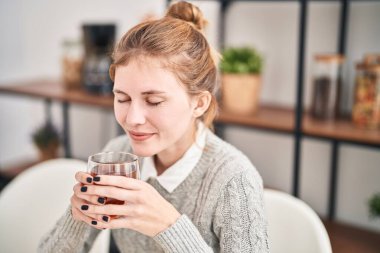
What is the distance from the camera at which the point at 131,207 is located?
872mm

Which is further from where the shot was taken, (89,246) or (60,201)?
(60,201)

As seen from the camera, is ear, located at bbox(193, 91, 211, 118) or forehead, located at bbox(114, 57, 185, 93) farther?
ear, located at bbox(193, 91, 211, 118)

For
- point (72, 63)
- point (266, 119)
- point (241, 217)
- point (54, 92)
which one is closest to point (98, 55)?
point (72, 63)

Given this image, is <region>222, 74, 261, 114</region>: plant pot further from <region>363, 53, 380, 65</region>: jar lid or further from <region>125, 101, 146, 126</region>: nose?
<region>125, 101, 146, 126</region>: nose

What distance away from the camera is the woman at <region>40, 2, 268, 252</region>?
2.91 ft

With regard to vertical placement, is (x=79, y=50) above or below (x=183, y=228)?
above

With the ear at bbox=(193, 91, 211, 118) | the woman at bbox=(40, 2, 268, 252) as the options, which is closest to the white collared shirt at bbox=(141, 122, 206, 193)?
the woman at bbox=(40, 2, 268, 252)

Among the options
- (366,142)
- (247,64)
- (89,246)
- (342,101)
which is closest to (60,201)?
(89,246)

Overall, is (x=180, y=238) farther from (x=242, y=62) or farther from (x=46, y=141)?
(x=46, y=141)

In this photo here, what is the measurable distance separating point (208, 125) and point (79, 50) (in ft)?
4.56

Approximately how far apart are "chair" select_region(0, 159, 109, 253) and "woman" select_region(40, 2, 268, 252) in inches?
9.8

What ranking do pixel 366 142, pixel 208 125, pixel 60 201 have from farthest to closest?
1. pixel 366 142
2. pixel 60 201
3. pixel 208 125

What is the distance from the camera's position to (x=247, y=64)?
1.87 metres

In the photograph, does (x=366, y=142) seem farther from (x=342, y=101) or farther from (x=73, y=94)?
(x=73, y=94)
